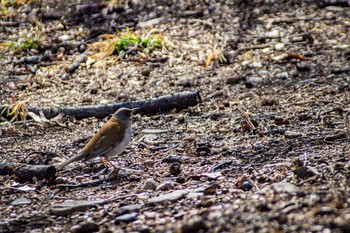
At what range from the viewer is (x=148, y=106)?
877 cm

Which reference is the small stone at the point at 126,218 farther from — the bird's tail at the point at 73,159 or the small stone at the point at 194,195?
the bird's tail at the point at 73,159

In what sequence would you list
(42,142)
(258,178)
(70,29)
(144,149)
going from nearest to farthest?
(258,178) → (144,149) → (42,142) → (70,29)

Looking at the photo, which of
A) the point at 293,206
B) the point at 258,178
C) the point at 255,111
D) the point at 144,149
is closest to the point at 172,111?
the point at 255,111

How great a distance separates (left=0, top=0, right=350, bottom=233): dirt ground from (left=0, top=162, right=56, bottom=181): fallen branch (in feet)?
0.19

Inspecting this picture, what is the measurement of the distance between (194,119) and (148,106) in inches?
28.7

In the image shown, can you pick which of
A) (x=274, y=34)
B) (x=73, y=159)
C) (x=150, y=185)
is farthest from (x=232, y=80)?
(x=150, y=185)

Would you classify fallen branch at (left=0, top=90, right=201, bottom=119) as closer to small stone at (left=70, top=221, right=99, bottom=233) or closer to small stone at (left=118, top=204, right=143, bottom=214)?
small stone at (left=118, top=204, right=143, bottom=214)

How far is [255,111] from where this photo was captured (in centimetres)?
823

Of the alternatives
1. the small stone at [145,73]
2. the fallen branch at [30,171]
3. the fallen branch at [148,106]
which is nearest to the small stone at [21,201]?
the fallen branch at [30,171]

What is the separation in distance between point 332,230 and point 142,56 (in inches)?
291

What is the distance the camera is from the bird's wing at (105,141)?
6.48m

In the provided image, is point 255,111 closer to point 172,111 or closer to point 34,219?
point 172,111

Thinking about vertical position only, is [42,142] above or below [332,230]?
below

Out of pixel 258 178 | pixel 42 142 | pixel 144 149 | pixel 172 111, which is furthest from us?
pixel 172 111
